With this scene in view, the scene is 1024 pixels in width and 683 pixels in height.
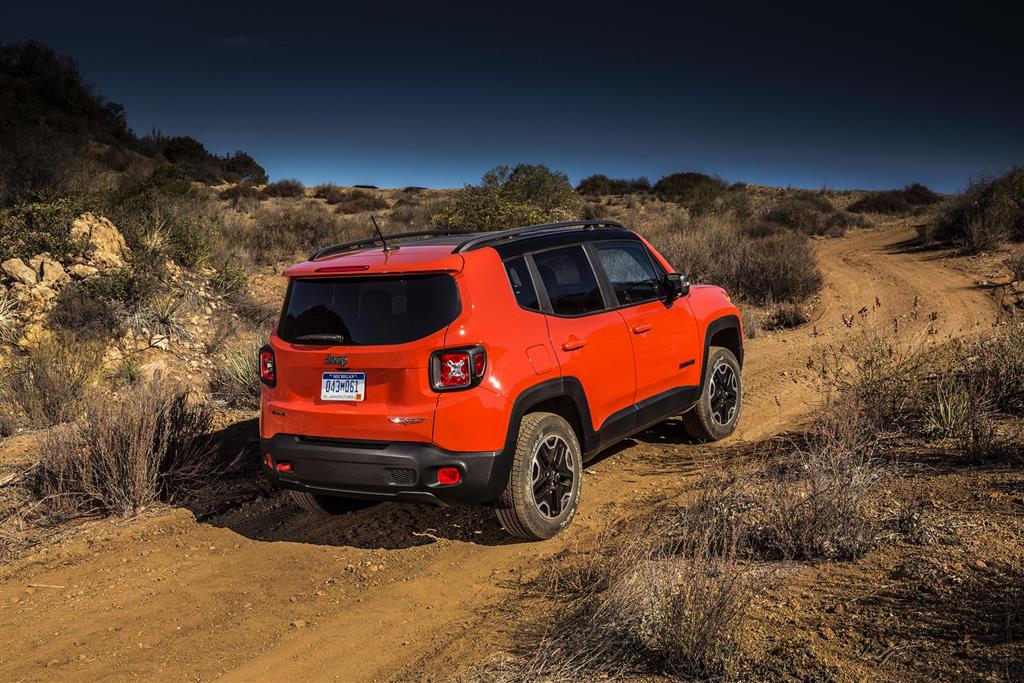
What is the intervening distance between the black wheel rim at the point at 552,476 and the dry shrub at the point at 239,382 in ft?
14.5

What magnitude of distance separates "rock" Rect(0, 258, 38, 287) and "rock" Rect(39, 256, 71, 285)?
0.12m

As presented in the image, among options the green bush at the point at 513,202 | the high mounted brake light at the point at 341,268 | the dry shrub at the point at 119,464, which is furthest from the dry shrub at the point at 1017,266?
the dry shrub at the point at 119,464

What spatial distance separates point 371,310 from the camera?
4.45m

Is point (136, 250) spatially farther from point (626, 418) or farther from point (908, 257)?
point (908, 257)

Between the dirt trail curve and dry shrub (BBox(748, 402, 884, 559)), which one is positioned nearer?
the dirt trail curve

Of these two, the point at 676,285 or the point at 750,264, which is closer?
the point at 676,285

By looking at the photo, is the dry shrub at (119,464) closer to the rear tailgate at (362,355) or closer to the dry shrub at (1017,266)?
the rear tailgate at (362,355)

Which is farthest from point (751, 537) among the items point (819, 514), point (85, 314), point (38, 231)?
point (38, 231)

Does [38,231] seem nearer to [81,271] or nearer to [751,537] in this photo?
[81,271]

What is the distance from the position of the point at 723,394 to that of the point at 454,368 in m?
3.29

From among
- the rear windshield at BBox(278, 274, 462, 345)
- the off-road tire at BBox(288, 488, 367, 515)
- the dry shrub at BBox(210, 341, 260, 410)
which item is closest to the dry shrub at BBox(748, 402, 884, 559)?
the rear windshield at BBox(278, 274, 462, 345)

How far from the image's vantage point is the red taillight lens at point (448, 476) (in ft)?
14.0

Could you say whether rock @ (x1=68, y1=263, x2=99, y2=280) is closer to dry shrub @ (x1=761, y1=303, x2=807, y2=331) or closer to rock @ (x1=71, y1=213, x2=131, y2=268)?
rock @ (x1=71, y1=213, x2=131, y2=268)

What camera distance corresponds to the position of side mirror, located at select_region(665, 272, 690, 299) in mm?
5945
